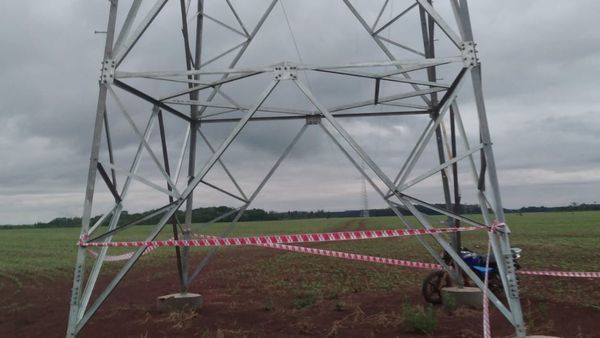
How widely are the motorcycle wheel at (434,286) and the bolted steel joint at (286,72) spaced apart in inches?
220

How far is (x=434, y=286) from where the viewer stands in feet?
35.5

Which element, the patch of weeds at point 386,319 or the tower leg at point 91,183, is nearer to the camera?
the tower leg at point 91,183

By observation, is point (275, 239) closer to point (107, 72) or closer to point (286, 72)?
point (286, 72)

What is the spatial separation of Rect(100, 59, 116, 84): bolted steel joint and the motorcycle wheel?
24.2 feet

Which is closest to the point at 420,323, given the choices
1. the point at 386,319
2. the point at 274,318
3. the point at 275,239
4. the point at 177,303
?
the point at 386,319

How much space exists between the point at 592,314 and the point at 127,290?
12.7m

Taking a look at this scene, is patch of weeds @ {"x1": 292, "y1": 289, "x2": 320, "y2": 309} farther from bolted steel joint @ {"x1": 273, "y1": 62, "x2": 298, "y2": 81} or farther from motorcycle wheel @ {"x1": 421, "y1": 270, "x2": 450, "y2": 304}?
bolted steel joint @ {"x1": 273, "y1": 62, "x2": 298, "y2": 81}

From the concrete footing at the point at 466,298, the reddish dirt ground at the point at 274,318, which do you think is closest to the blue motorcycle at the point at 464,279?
the reddish dirt ground at the point at 274,318

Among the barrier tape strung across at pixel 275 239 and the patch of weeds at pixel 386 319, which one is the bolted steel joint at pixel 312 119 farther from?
the patch of weeds at pixel 386 319

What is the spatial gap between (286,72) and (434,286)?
5.95m

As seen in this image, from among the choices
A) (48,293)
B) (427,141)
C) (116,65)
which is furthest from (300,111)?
(48,293)

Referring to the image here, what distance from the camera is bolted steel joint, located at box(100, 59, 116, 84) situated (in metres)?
7.95

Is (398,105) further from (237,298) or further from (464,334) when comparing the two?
(237,298)

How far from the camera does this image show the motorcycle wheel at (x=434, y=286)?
1070 centimetres
